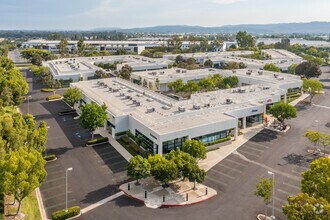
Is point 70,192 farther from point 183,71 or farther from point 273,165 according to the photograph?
point 183,71

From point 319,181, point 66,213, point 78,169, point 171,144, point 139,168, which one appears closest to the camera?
point 319,181

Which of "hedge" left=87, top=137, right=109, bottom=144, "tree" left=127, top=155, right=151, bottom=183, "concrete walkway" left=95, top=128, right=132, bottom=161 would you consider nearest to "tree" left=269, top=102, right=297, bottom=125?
"concrete walkway" left=95, top=128, right=132, bottom=161

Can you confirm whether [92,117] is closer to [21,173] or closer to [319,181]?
[21,173]

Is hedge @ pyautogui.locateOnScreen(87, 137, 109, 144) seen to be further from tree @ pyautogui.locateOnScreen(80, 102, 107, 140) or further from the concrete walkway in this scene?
tree @ pyautogui.locateOnScreen(80, 102, 107, 140)

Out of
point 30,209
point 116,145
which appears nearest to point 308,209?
point 30,209

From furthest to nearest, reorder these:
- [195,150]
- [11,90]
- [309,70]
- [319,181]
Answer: [309,70] < [11,90] < [195,150] < [319,181]
